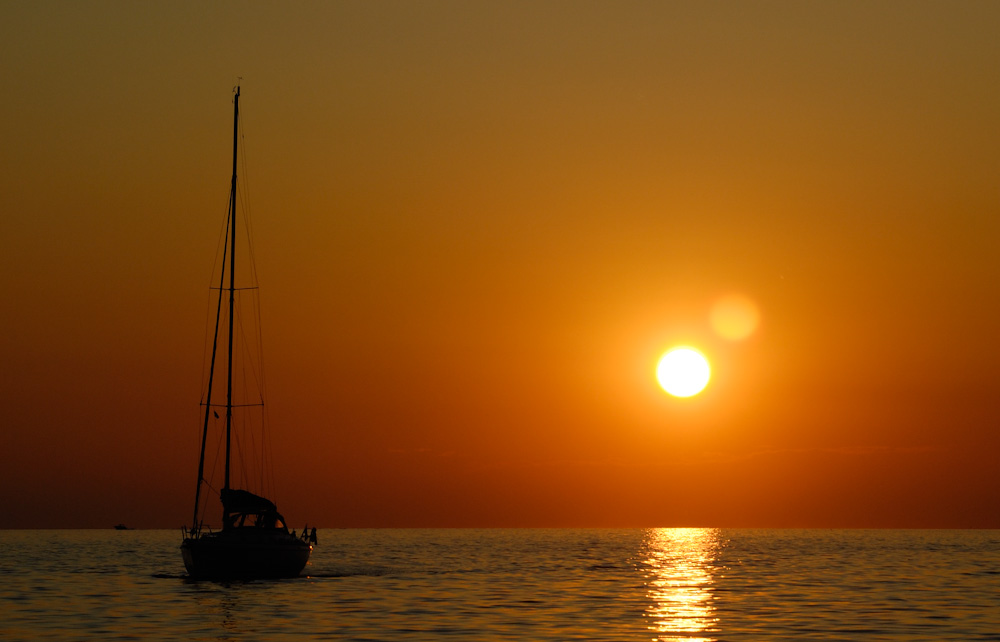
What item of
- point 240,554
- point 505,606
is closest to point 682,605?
point 505,606

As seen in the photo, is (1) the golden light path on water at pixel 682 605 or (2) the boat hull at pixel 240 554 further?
(2) the boat hull at pixel 240 554

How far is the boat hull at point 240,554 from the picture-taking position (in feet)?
229

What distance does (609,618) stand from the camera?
186ft

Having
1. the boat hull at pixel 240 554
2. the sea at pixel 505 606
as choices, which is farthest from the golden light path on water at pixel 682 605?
the boat hull at pixel 240 554

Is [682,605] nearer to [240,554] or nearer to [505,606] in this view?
[505,606]

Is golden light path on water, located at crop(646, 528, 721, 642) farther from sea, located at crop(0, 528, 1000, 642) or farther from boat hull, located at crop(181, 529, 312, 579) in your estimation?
boat hull, located at crop(181, 529, 312, 579)

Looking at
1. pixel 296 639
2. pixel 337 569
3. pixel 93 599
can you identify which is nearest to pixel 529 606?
pixel 296 639

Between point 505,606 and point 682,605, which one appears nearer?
point 505,606

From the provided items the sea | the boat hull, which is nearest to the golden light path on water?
the sea

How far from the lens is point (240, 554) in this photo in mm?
69938

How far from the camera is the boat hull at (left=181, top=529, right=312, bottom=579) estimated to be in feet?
229

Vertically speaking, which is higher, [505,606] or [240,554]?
[240,554]

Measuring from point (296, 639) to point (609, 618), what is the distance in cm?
1594

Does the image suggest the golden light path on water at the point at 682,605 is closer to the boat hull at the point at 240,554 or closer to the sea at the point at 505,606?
the sea at the point at 505,606
